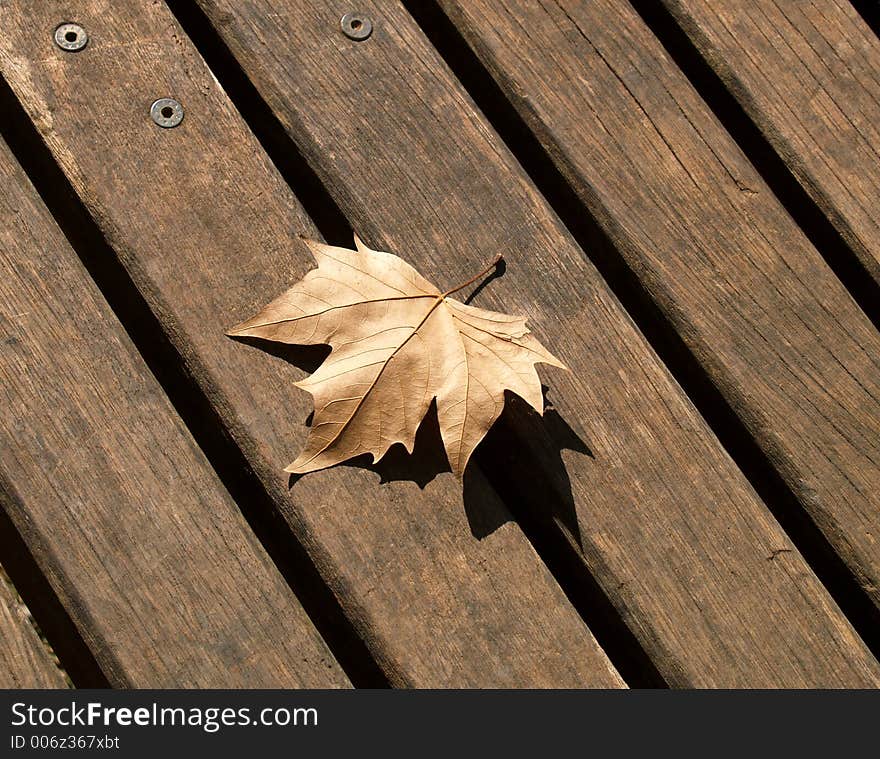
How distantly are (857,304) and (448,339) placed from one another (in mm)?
785

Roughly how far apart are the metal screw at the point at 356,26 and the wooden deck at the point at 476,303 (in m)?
0.02

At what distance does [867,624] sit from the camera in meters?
1.60

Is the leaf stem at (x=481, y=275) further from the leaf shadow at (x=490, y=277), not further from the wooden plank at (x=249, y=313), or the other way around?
the wooden plank at (x=249, y=313)

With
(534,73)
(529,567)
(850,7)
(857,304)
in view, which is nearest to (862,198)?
(857,304)

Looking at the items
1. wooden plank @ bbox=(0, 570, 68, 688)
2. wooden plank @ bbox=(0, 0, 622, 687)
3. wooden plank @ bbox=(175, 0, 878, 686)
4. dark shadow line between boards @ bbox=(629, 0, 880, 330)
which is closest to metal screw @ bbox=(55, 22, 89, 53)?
wooden plank @ bbox=(0, 0, 622, 687)

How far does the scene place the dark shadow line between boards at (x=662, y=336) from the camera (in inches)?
62.5

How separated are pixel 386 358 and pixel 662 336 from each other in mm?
577

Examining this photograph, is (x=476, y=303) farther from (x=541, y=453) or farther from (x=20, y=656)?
(x=20, y=656)

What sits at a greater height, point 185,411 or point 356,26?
point 356,26

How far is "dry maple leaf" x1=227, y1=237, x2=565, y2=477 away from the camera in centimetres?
133

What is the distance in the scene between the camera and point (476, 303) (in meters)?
1.50

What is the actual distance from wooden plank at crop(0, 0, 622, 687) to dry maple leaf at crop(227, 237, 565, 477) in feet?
0.27

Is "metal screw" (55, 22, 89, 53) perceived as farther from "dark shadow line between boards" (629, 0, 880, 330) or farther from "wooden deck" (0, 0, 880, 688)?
"dark shadow line between boards" (629, 0, 880, 330)

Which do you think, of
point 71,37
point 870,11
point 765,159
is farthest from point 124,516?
point 870,11
